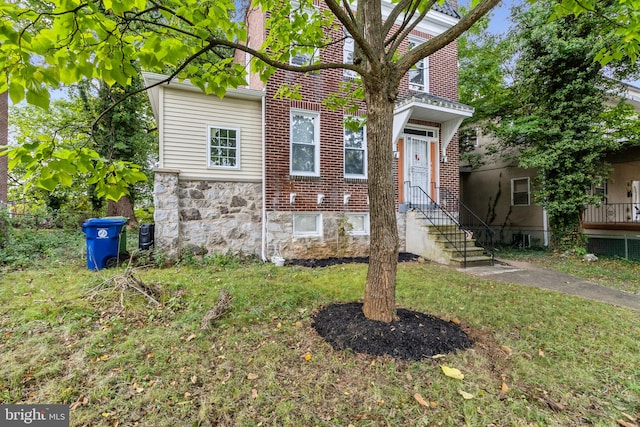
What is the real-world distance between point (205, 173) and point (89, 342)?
499cm

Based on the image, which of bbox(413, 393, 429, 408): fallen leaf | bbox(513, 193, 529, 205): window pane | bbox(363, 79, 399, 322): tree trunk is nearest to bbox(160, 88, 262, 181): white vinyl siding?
bbox(363, 79, 399, 322): tree trunk

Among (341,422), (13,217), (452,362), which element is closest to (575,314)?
(452,362)

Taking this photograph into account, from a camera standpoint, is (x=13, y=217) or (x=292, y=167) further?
(x=13, y=217)

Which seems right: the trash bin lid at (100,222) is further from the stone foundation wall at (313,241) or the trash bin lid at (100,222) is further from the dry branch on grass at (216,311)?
the dry branch on grass at (216,311)

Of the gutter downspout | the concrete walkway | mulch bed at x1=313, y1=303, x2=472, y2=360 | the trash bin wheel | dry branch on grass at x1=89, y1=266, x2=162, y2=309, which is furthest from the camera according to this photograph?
the gutter downspout

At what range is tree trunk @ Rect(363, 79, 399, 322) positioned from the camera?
315 cm

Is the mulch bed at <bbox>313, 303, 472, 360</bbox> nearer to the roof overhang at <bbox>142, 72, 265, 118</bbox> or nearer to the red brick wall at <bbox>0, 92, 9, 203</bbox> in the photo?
the roof overhang at <bbox>142, 72, 265, 118</bbox>

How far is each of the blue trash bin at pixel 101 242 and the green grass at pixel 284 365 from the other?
68.0 inches

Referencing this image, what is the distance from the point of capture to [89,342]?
2.99m

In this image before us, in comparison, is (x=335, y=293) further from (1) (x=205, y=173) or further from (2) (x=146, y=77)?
(2) (x=146, y=77)

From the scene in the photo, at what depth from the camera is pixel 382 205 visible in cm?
317

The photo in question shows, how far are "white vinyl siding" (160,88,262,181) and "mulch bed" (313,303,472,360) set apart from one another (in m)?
A: 5.29

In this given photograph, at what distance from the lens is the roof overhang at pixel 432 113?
8.18 metres

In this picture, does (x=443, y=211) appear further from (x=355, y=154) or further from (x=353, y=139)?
(x=353, y=139)
